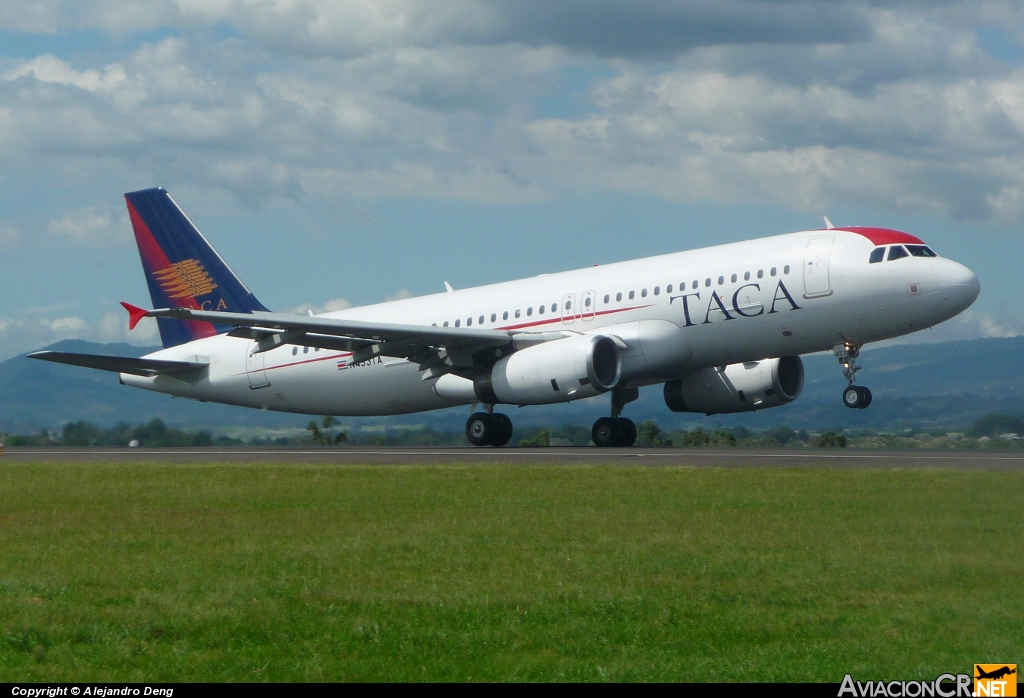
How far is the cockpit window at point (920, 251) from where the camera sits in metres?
26.0

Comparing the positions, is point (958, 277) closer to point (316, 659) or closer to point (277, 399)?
point (277, 399)

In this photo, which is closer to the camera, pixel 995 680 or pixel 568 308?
pixel 995 680

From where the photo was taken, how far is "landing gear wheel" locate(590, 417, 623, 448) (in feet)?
98.1

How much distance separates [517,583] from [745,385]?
72.7ft

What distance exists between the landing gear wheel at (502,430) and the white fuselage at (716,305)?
144cm

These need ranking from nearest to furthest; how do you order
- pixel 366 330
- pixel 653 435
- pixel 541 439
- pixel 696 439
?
1. pixel 366 330
2. pixel 541 439
3. pixel 696 439
4. pixel 653 435

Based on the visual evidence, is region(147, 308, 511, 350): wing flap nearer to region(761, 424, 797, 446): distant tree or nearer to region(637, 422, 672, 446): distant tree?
region(637, 422, 672, 446): distant tree

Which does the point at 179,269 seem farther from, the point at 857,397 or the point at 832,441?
the point at 857,397

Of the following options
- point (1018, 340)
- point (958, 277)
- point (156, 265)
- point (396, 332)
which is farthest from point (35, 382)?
point (1018, 340)

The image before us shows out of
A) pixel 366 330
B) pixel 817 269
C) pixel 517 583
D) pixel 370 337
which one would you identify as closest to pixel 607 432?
pixel 370 337

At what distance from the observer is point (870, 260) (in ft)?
84.7

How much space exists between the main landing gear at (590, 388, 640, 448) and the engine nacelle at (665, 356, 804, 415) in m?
2.19

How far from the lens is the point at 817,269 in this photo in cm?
2602

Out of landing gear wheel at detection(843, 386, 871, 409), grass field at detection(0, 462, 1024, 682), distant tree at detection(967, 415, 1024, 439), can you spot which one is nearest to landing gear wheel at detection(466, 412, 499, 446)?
landing gear wheel at detection(843, 386, 871, 409)
